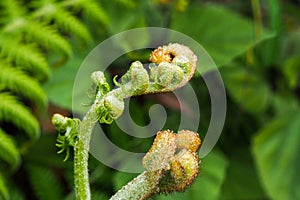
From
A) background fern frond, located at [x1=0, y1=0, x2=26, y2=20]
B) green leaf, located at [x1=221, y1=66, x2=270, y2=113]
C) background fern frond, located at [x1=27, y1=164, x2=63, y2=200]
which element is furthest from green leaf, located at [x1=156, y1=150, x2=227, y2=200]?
background fern frond, located at [x1=0, y1=0, x2=26, y2=20]

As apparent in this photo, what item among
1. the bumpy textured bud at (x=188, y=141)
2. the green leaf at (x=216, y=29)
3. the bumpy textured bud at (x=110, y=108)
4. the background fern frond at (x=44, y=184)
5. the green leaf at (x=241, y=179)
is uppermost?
the bumpy textured bud at (x=110, y=108)

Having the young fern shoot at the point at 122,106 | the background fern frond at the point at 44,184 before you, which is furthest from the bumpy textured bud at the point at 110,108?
the background fern frond at the point at 44,184

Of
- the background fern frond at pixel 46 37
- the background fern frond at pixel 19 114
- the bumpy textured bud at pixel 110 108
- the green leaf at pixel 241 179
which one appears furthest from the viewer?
the green leaf at pixel 241 179

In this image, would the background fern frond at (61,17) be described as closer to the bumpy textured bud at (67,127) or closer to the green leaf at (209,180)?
the green leaf at (209,180)

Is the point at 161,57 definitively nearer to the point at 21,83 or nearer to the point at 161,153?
the point at 161,153

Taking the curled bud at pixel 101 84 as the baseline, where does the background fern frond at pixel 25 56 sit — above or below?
below

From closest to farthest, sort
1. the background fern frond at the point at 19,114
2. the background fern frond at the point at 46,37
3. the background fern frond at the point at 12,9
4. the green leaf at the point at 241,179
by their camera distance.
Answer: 1. the background fern frond at the point at 19,114
2. the background fern frond at the point at 46,37
3. the background fern frond at the point at 12,9
4. the green leaf at the point at 241,179

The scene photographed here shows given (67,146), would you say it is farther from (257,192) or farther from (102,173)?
(257,192)
